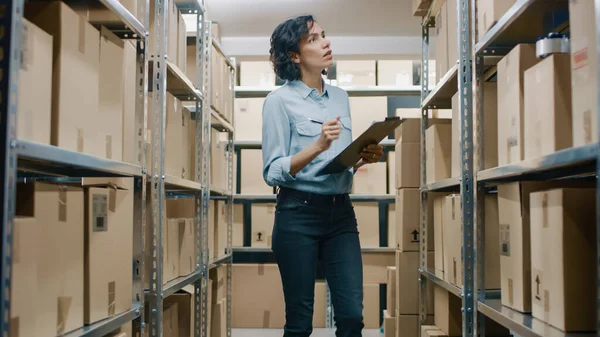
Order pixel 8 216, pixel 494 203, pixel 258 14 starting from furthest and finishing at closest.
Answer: pixel 258 14 → pixel 494 203 → pixel 8 216

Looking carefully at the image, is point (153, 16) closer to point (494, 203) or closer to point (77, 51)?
point (77, 51)

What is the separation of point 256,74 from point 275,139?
255 cm

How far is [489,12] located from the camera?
167 cm

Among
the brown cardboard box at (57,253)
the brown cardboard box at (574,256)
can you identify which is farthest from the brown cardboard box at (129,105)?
the brown cardboard box at (574,256)

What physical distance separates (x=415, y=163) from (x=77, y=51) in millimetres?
1881

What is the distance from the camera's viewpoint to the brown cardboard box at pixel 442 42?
2281mm

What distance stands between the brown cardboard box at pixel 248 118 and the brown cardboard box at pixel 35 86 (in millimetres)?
3096

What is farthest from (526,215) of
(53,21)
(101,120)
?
(53,21)

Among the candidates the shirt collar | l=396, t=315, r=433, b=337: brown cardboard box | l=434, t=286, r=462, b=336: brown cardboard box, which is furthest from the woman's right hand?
l=396, t=315, r=433, b=337: brown cardboard box

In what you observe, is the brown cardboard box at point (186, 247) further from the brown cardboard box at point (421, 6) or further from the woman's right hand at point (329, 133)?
the brown cardboard box at point (421, 6)

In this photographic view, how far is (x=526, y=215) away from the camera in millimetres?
1458

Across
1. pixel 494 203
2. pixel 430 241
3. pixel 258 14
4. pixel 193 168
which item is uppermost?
pixel 258 14

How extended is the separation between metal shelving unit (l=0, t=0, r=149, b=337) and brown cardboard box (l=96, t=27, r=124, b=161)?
0.16ft

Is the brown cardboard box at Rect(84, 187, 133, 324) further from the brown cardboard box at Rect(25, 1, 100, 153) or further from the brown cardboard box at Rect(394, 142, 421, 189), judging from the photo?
the brown cardboard box at Rect(394, 142, 421, 189)
